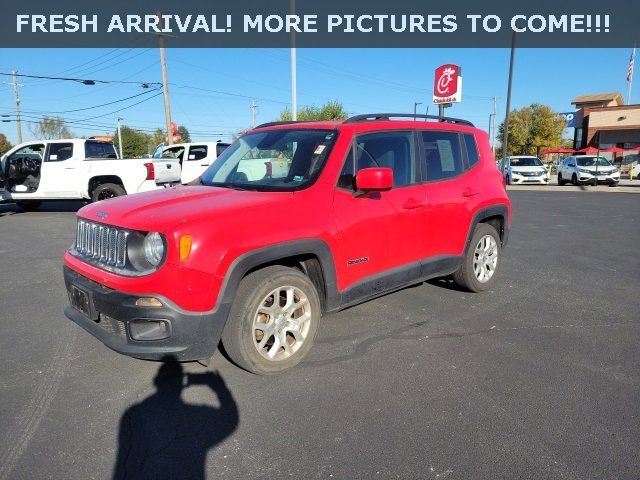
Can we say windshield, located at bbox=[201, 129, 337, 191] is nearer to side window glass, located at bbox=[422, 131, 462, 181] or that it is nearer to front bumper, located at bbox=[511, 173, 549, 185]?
side window glass, located at bbox=[422, 131, 462, 181]

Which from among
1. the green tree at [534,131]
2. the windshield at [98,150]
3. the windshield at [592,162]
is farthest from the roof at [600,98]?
the windshield at [98,150]

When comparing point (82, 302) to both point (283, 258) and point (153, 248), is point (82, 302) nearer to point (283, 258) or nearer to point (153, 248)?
point (153, 248)

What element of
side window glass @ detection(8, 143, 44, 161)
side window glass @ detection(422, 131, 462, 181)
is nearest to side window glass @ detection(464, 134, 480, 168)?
side window glass @ detection(422, 131, 462, 181)

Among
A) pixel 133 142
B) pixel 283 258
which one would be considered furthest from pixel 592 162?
pixel 133 142

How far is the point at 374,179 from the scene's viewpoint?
333 cm

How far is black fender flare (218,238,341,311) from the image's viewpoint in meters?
2.83

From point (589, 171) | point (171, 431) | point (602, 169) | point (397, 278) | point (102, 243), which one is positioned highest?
point (602, 169)

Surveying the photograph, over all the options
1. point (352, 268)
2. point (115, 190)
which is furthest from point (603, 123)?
point (352, 268)

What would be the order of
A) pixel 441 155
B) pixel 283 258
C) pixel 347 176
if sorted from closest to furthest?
pixel 283 258, pixel 347 176, pixel 441 155

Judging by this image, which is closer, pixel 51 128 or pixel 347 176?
pixel 347 176

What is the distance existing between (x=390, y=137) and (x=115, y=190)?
9362mm

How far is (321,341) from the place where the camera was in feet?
12.4

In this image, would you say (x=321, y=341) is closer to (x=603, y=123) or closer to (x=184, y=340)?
(x=184, y=340)

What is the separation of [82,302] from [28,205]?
12.2m
